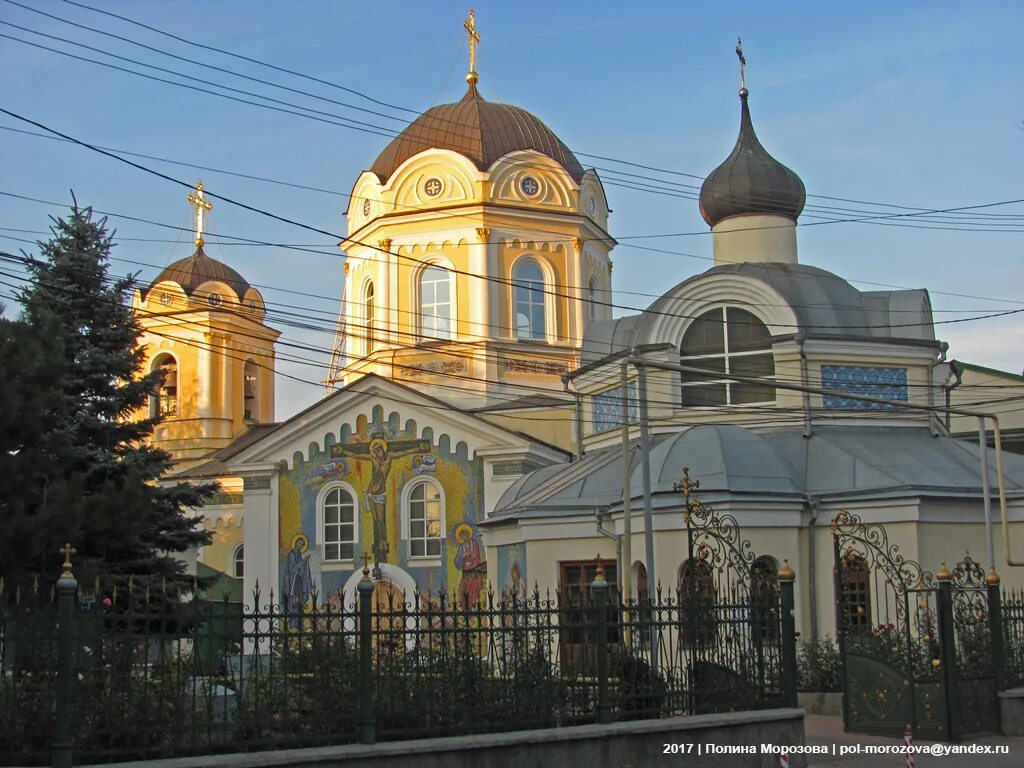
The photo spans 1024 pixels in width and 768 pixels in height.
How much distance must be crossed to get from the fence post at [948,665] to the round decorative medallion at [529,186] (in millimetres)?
21365

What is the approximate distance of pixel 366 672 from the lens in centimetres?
1134

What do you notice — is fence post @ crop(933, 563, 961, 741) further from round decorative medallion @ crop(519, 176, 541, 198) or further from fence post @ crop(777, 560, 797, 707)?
round decorative medallion @ crop(519, 176, 541, 198)

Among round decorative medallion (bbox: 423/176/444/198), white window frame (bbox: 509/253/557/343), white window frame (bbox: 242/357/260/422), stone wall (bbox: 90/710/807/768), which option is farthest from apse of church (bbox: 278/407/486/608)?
stone wall (bbox: 90/710/807/768)

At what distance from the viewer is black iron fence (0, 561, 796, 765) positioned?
34.2 feet

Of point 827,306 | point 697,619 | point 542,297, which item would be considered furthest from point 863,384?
point 697,619

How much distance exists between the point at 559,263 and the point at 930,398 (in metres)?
11.4

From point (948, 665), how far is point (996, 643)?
3.28ft

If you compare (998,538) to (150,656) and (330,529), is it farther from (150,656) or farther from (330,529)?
(150,656)

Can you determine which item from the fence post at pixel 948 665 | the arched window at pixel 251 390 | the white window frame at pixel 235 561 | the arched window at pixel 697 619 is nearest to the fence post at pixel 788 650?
the arched window at pixel 697 619

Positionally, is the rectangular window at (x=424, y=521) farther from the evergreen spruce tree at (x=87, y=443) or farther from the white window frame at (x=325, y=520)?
the evergreen spruce tree at (x=87, y=443)

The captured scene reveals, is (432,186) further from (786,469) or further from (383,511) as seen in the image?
(786,469)

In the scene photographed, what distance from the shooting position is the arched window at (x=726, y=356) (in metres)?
25.3

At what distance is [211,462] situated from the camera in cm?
3644

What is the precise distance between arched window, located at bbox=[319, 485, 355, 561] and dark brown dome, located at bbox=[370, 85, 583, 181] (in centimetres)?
873
